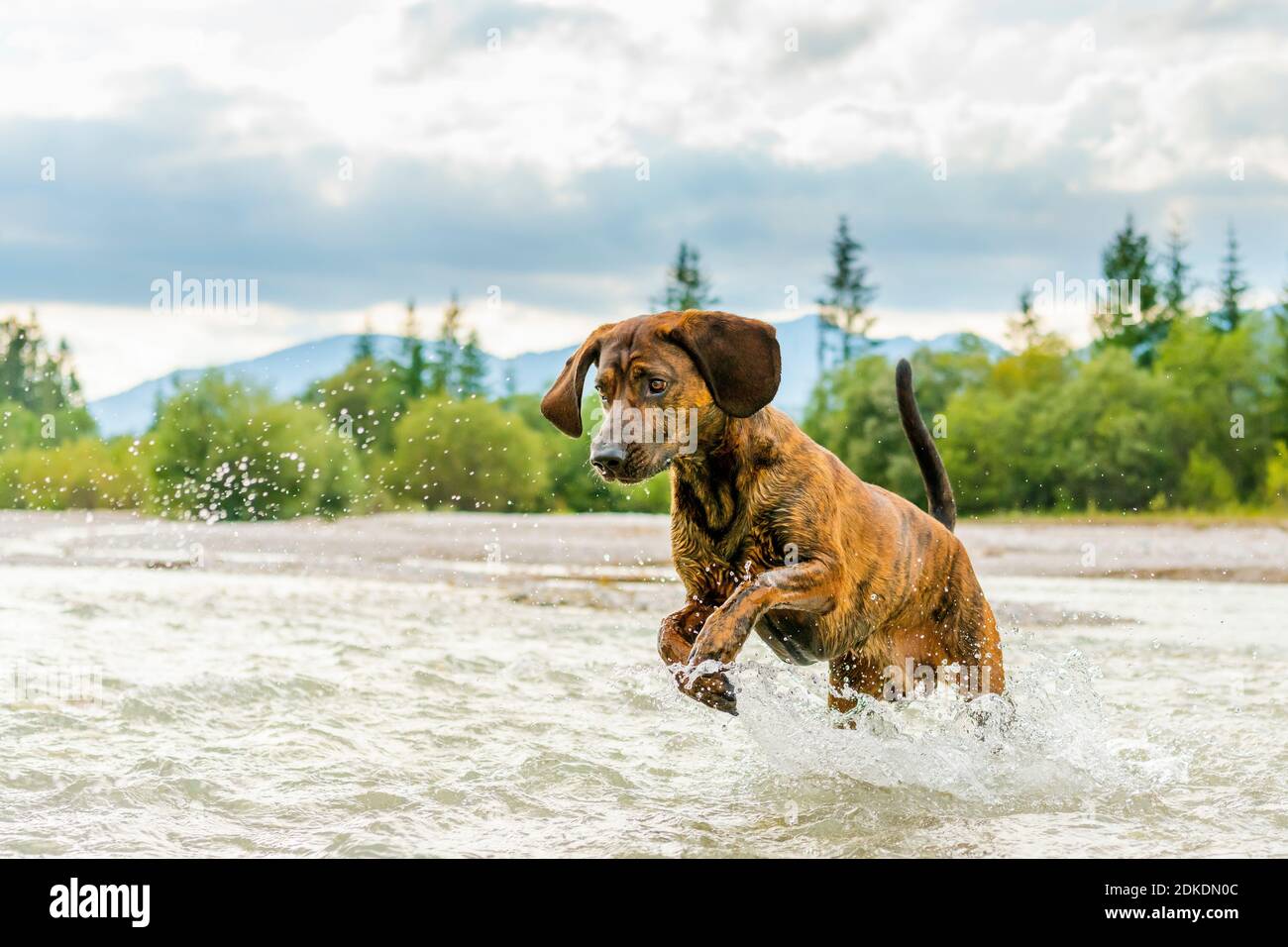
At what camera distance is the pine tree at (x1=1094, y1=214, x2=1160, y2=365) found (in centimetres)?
7425

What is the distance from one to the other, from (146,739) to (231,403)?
30.9 m

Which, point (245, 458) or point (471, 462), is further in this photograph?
point (471, 462)

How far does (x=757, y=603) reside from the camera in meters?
5.60

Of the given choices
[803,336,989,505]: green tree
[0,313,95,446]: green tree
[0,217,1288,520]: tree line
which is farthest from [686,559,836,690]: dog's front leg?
[0,313,95,446]: green tree

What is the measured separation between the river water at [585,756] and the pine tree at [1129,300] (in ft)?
215

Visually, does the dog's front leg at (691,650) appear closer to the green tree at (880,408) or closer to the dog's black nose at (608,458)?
the dog's black nose at (608,458)

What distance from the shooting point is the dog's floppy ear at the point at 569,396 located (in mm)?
6086

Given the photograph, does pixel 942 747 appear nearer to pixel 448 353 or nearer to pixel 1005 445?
pixel 1005 445

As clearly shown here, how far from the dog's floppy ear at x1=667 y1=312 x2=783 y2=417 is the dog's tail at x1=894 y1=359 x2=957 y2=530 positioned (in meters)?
2.31

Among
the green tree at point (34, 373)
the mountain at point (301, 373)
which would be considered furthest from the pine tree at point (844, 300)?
the green tree at point (34, 373)

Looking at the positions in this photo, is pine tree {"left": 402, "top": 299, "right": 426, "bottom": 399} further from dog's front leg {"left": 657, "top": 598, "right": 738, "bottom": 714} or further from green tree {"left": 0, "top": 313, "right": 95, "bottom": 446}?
Result: dog's front leg {"left": 657, "top": 598, "right": 738, "bottom": 714}

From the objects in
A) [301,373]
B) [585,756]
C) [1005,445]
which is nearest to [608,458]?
[585,756]

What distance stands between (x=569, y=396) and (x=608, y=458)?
99 centimetres
